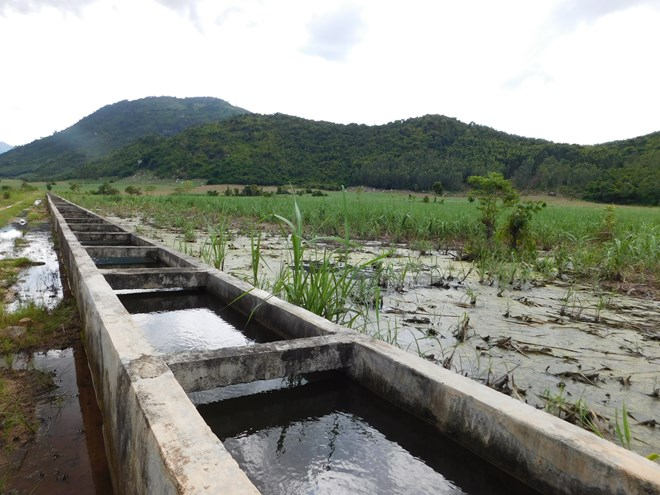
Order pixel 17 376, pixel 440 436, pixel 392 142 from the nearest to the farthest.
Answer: pixel 440 436, pixel 17 376, pixel 392 142

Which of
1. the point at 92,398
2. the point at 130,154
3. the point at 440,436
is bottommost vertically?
the point at 92,398

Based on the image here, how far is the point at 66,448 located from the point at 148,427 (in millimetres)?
841

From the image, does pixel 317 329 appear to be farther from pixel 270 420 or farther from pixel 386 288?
pixel 386 288

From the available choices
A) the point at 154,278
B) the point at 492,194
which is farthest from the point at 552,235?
the point at 154,278

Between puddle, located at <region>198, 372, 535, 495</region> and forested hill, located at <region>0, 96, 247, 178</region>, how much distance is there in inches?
3646

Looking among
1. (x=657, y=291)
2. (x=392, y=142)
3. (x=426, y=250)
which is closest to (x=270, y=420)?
(x=657, y=291)

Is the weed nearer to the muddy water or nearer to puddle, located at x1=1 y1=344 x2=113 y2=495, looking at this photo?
puddle, located at x1=1 y1=344 x2=113 y2=495

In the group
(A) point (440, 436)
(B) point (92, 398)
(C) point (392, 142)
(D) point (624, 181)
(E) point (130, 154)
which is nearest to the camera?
(A) point (440, 436)

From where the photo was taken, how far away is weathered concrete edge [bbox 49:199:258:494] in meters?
0.87

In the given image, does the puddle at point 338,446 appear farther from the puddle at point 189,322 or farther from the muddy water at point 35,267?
the muddy water at point 35,267

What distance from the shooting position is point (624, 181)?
31953 millimetres

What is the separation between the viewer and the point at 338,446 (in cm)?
151

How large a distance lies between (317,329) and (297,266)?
613 mm

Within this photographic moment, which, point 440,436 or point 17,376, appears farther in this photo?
point 17,376
